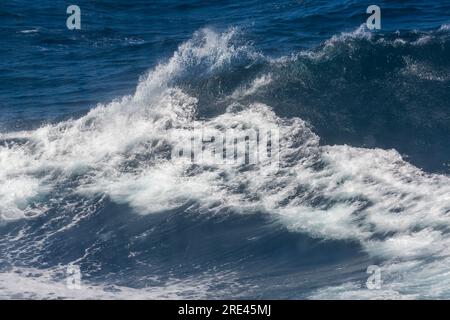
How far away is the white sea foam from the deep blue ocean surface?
0.13 feet

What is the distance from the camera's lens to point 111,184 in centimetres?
1664

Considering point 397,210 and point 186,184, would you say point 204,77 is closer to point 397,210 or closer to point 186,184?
point 186,184

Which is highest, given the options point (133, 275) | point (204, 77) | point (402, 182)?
point (204, 77)

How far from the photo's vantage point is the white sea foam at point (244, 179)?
13891mm

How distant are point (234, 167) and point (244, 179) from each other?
0.59 m

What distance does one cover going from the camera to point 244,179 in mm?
16203

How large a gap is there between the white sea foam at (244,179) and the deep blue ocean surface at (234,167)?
1.5 inches

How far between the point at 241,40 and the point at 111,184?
7.31 m

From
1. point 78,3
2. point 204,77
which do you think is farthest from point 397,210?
point 78,3

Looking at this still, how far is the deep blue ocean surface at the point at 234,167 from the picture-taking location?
45.2 feet

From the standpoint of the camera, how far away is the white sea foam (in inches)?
547

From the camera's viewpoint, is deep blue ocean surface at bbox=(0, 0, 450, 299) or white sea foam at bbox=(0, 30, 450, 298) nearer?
deep blue ocean surface at bbox=(0, 0, 450, 299)

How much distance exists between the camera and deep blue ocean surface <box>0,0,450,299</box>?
45.2 ft

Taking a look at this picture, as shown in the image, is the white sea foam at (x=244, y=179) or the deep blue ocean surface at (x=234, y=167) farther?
the white sea foam at (x=244, y=179)
